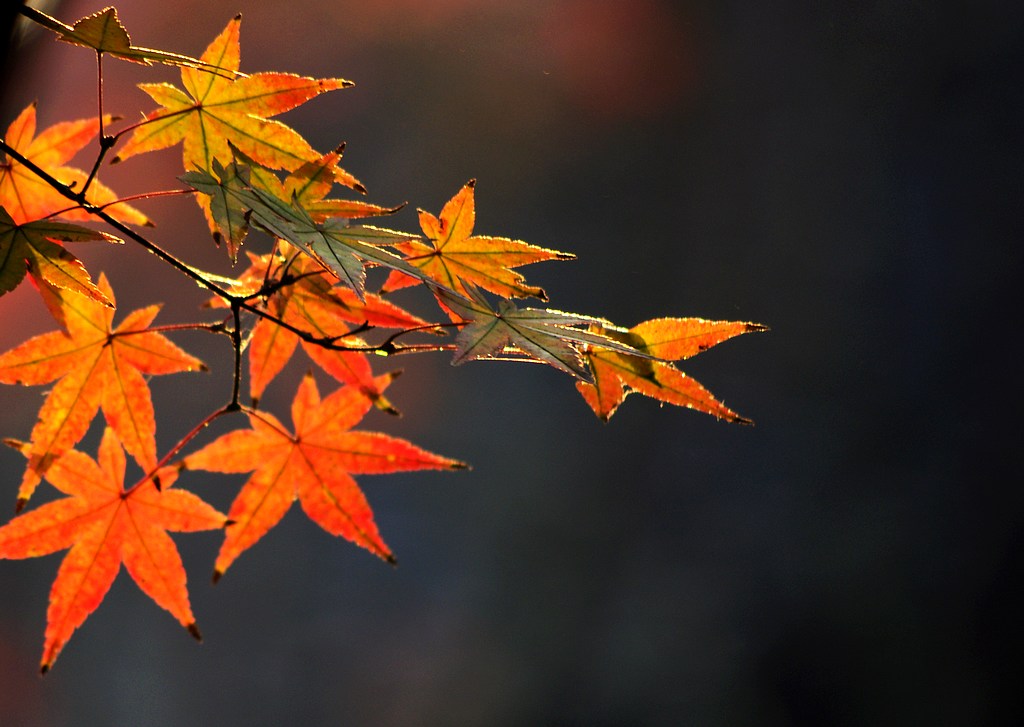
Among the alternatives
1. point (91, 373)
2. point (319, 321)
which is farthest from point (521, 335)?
point (91, 373)

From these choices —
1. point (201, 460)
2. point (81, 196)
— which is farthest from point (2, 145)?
point (201, 460)

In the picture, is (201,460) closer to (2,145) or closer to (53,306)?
(53,306)

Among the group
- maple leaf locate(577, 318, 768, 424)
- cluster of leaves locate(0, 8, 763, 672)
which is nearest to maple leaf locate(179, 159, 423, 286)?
cluster of leaves locate(0, 8, 763, 672)

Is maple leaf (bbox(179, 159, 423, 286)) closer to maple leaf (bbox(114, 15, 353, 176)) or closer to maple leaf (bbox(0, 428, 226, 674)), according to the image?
maple leaf (bbox(114, 15, 353, 176))

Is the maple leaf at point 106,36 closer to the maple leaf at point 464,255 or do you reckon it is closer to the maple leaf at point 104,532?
the maple leaf at point 464,255

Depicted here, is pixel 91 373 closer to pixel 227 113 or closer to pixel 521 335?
pixel 227 113

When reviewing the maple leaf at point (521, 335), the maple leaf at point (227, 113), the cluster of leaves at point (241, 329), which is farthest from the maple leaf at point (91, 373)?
the maple leaf at point (521, 335)
